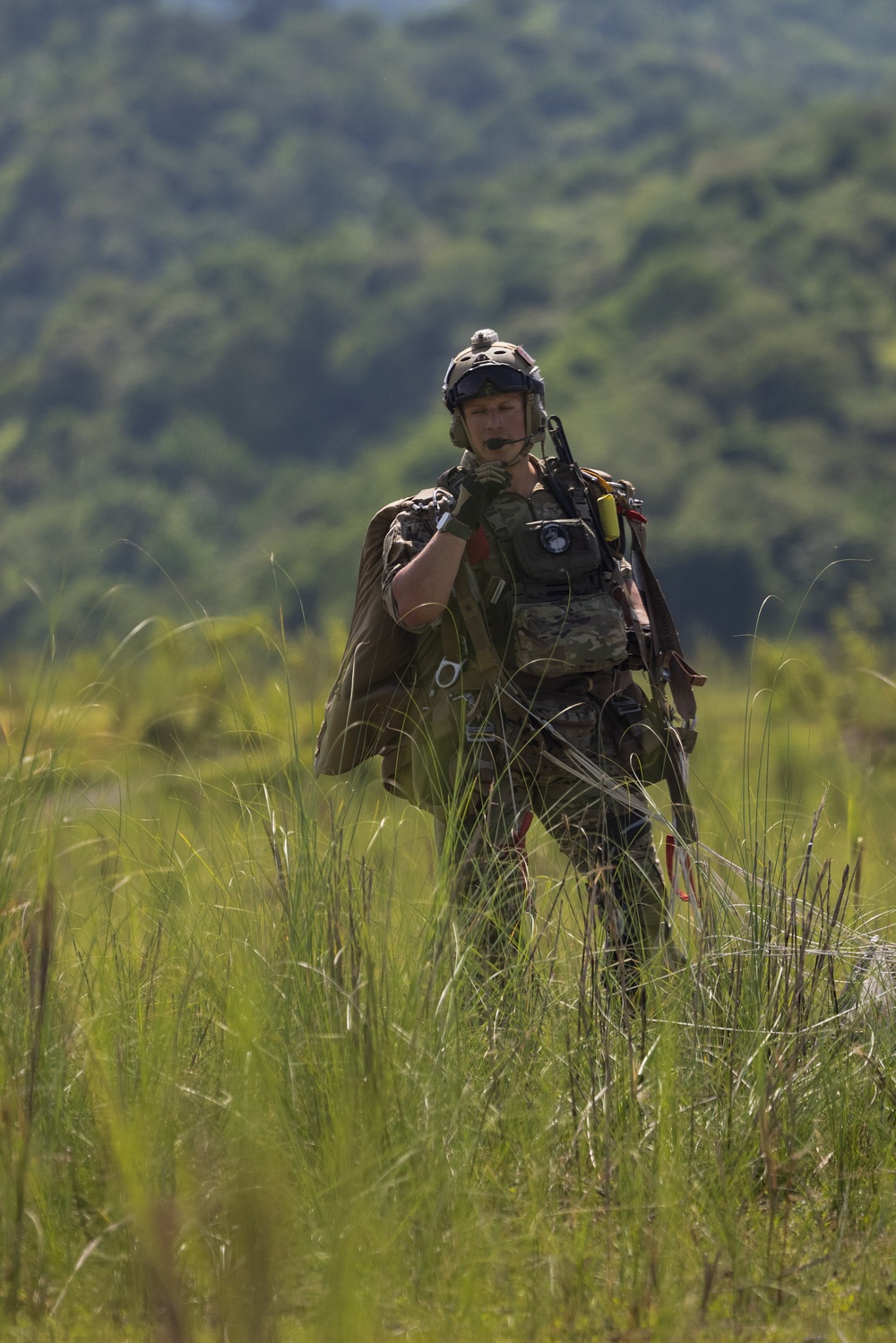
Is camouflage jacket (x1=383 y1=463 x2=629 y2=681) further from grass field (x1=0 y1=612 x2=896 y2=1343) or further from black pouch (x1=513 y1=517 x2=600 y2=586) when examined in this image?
grass field (x1=0 y1=612 x2=896 y2=1343)

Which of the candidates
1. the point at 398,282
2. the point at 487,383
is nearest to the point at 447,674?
the point at 487,383

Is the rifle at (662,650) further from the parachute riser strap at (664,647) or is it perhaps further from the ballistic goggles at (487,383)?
the ballistic goggles at (487,383)

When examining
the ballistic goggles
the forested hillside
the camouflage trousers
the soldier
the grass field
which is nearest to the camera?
the grass field

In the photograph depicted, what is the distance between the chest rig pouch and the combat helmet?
0.21 metres

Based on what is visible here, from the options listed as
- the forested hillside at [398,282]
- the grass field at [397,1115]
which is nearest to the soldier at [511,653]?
the grass field at [397,1115]

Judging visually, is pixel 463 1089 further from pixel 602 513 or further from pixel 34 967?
pixel 602 513

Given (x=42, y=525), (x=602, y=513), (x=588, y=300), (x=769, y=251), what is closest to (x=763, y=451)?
(x=769, y=251)

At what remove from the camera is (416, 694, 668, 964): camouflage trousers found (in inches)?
122

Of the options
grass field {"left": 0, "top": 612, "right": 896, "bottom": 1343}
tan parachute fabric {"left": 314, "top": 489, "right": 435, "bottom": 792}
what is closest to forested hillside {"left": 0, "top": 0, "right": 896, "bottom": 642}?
tan parachute fabric {"left": 314, "top": 489, "right": 435, "bottom": 792}

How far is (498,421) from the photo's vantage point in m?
3.41

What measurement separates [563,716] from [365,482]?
78.8 m

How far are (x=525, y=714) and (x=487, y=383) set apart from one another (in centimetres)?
67

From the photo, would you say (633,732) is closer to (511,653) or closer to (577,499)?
(511,653)

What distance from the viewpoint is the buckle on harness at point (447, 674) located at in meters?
3.32
